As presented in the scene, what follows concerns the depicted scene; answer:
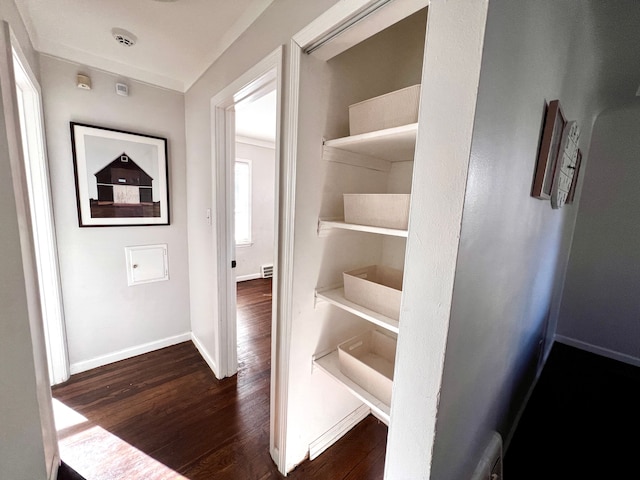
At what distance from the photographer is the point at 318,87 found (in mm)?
1094

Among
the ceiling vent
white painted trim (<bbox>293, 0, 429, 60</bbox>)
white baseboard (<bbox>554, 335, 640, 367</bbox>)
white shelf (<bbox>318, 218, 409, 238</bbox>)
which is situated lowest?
white baseboard (<bbox>554, 335, 640, 367</bbox>)

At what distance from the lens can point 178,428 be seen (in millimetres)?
1553

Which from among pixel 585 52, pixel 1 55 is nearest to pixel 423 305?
pixel 1 55

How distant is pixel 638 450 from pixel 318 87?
2.74m

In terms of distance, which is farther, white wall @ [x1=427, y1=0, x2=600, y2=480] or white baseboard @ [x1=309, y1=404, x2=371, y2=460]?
white baseboard @ [x1=309, y1=404, x2=371, y2=460]

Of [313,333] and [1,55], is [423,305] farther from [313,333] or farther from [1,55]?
[1,55]

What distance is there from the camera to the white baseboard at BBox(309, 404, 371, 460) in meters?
1.43

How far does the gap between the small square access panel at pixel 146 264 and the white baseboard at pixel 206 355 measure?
651mm

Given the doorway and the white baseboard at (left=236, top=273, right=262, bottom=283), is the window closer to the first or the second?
the white baseboard at (left=236, top=273, right=262, bottom=283)

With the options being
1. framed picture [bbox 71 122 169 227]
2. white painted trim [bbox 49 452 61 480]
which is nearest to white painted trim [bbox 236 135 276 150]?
framed picture [bbox 71 122 169 227]

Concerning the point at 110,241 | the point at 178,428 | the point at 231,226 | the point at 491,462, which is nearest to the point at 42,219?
the point at 110,241

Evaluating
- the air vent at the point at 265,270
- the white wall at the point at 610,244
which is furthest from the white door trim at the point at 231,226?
the white wall at the point at 610,244

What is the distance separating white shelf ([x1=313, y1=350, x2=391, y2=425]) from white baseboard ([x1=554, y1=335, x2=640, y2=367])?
2.89m

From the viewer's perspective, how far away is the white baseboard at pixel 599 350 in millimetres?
2479
